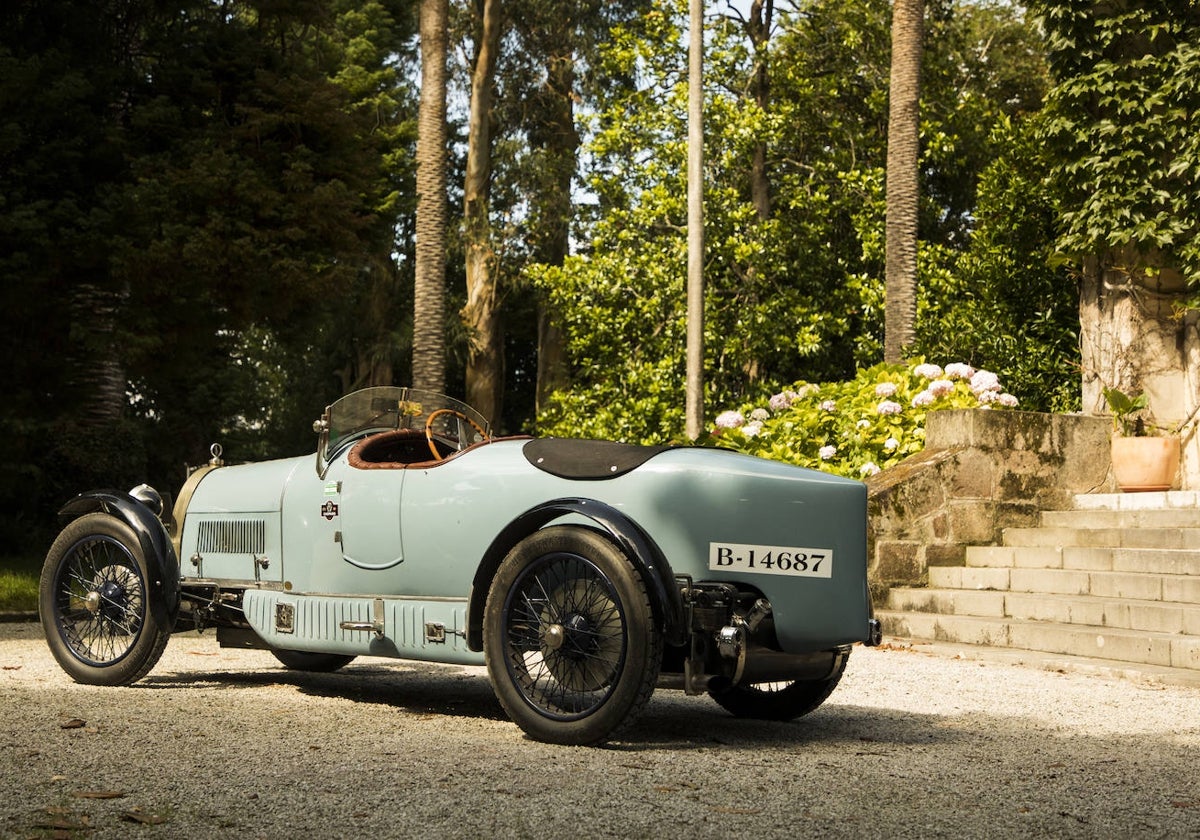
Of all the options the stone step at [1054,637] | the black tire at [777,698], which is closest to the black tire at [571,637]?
the black tire at [777,698]

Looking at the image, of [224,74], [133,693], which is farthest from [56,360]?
[133,693]

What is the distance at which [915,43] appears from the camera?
19.8 metres

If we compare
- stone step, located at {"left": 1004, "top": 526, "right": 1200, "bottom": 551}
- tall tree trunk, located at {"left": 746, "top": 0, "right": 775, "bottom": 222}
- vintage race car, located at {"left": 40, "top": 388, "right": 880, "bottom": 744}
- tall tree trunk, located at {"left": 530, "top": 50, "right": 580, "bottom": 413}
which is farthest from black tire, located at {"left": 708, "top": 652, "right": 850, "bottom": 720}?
tall tree trunk, located at {"left": 530, "top": 50, "right": 580, "bottom": 413}

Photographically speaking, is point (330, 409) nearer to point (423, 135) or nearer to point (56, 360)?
point (56, 360)

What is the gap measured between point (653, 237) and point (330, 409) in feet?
60.4

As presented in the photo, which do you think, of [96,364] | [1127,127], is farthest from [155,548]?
[96,364]

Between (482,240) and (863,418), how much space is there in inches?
650

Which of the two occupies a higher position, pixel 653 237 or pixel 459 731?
pixel 653 237

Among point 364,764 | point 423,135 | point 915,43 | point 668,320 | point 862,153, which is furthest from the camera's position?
point 862,153

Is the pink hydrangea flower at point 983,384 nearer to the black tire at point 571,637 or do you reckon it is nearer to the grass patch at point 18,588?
the grass patch at point 18,588

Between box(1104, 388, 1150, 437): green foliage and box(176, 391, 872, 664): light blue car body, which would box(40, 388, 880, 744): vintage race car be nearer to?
box(176, 391, 872, 664): light blue car body

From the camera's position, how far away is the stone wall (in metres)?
11.7

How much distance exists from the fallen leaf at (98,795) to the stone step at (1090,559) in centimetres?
792

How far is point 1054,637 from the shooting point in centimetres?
972
